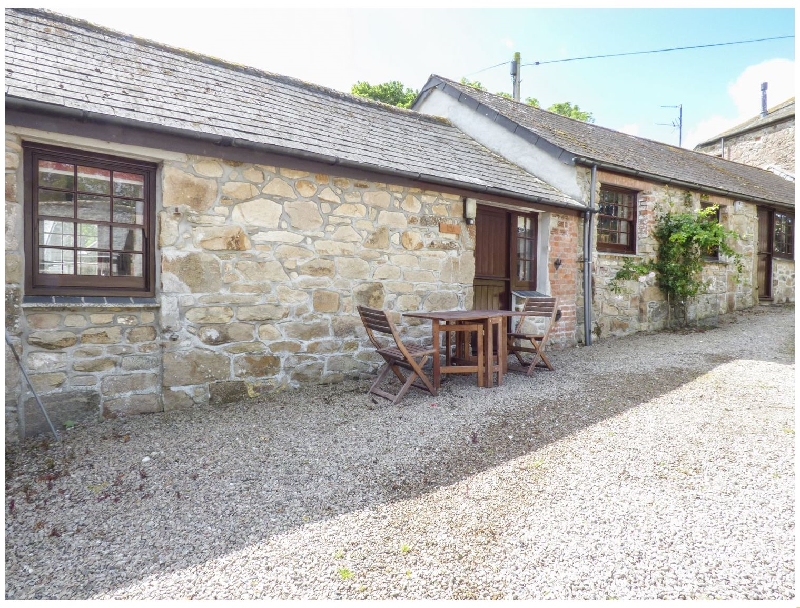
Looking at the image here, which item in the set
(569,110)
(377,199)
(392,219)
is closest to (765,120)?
(569,110)

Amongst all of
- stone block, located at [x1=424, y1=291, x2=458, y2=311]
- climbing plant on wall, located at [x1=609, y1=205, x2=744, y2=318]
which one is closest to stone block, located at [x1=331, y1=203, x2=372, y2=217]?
stone block, located at [x1=424, y1=291, x2=458, y2=311]

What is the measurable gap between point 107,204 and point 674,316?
978 centimetres

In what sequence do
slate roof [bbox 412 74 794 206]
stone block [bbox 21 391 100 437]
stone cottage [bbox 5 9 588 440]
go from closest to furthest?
1. stone block [bbox 21 391 100 437]
2. stone cottage [bbox 5 9 588 440]
3. slate roof [bbox 412 74 794 206]

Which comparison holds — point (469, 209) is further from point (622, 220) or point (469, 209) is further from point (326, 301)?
point (622, 220)

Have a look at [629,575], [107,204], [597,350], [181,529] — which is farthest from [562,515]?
[597,350]

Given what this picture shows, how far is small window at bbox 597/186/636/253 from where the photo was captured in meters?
8.77

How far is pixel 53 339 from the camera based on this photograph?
156 inches

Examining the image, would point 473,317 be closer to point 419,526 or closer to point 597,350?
point 419,526

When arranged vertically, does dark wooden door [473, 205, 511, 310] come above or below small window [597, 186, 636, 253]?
below

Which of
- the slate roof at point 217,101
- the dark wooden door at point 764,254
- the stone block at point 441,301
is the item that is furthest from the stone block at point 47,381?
the dark wooden door at point 764,254

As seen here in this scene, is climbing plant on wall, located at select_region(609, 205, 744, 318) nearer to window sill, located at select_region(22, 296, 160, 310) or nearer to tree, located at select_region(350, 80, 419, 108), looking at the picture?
window sill, located at select_region(22, 296, 160, 310)

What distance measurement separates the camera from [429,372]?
6098mm

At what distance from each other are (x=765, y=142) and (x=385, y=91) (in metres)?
16.1

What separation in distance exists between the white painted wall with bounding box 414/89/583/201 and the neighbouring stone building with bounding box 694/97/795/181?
12.1m
